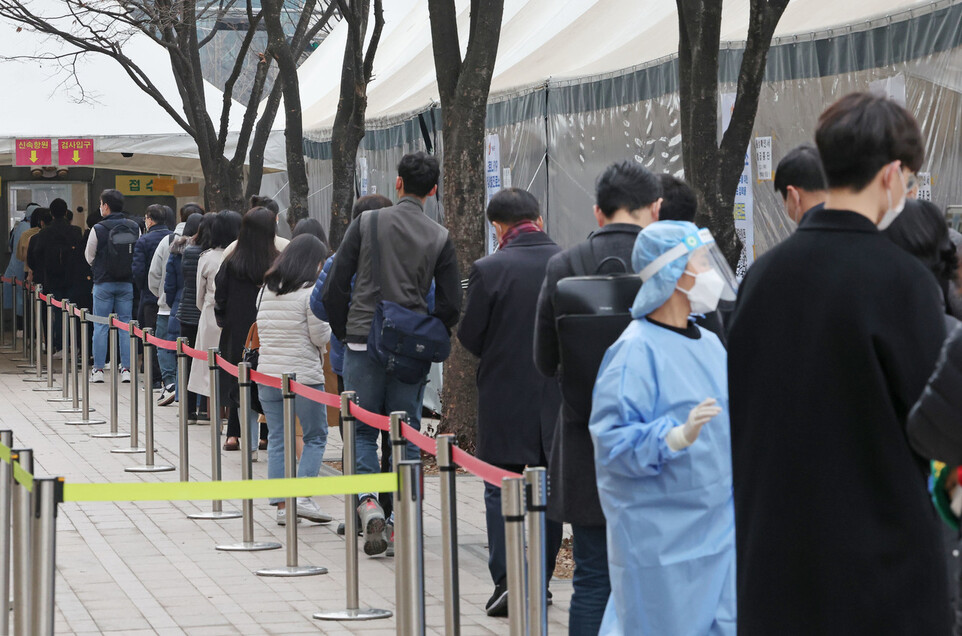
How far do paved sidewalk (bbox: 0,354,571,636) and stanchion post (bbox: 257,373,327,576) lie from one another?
3.1 inches

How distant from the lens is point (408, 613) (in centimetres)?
522

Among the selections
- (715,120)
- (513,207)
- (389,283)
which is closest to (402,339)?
(389,283)

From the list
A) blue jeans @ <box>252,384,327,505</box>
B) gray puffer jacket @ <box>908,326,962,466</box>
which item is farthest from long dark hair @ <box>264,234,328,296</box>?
gray puffer jacket @ <box>908,326,962,466</box>

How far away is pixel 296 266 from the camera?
8.66 meters

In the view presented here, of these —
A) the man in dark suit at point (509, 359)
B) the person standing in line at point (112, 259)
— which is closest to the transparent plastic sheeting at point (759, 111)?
the man in dark suit at point (509, 359)

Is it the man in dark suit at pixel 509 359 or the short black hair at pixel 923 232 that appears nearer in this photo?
the short black hair at pixel 923 232

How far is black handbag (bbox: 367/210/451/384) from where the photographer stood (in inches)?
293

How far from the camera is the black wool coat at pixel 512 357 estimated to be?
642cm

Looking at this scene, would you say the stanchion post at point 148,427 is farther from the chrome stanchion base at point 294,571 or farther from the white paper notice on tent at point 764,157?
the white paper notice on tent at point 764,157

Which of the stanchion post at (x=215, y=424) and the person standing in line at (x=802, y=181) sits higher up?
the person standing in line at (x=802, y=181)

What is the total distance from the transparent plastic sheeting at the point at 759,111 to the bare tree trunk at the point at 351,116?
129 cm

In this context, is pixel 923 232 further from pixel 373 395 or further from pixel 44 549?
pixel 373 395

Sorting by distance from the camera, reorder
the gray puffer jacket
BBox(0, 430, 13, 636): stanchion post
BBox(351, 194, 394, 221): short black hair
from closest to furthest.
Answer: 1. the gray puffer jacket
2. BBox(0, 430, 13, 636): stanchion post
3. BBox(351, 194, 394, 221): short black hair

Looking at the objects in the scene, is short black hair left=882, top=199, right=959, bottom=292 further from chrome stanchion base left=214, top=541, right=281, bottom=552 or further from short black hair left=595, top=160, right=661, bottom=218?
chrome stanchion base left=214, top=541, right=281, bottom=552
